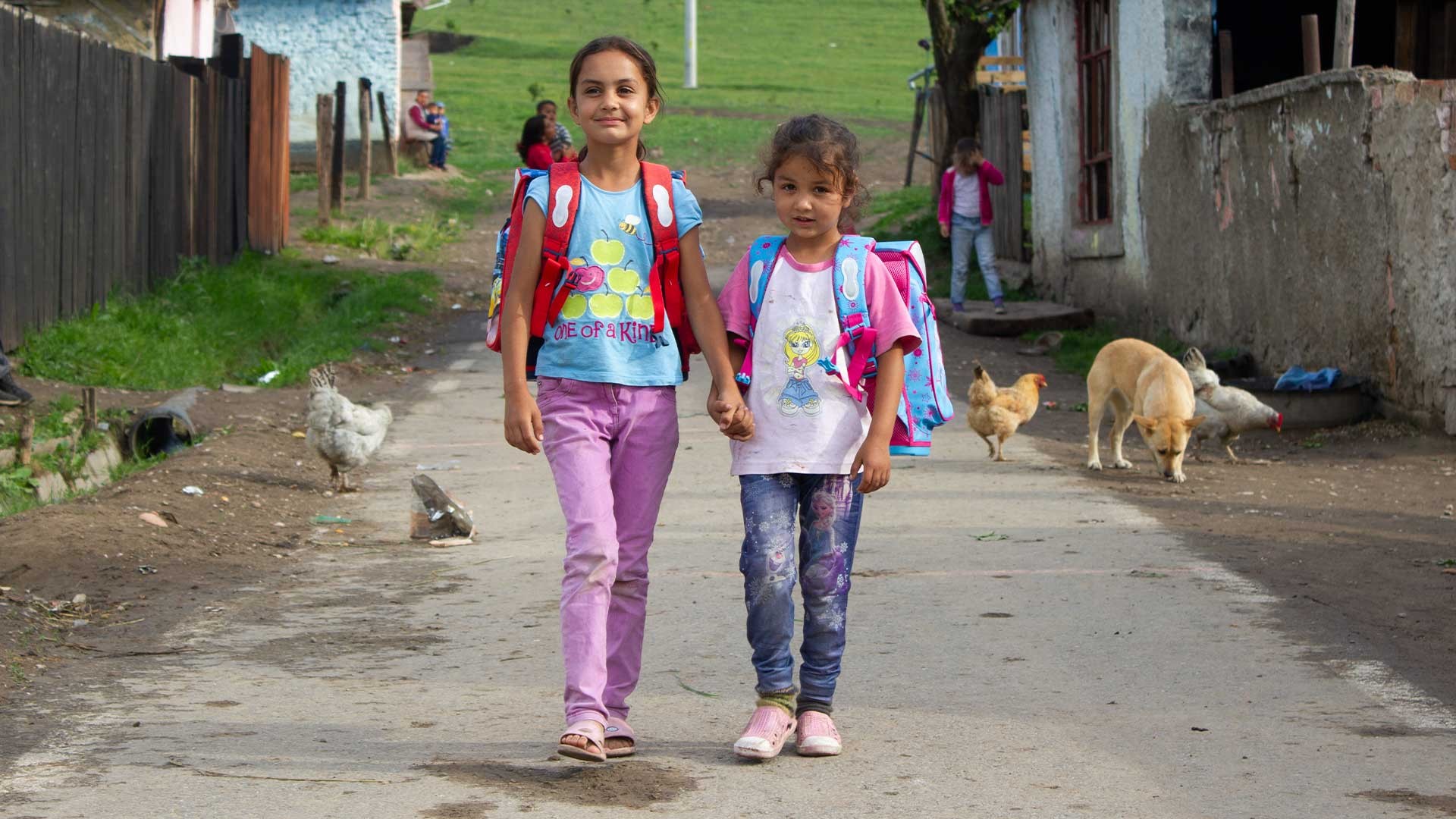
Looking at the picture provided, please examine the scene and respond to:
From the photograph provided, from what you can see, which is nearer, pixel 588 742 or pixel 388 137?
pixel 588 742

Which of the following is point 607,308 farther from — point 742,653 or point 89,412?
point 89,412

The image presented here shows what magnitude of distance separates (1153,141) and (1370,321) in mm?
4321

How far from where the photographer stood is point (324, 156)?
2034 centimetres

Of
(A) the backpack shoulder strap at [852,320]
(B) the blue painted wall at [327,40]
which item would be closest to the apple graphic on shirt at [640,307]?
(A) the backpack shoulder strap at [852,320]

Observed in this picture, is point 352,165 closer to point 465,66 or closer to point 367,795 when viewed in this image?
point 465,66

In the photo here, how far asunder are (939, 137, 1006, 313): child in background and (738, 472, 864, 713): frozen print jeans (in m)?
11.9

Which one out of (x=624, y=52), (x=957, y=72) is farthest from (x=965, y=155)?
(x=624, y=52)

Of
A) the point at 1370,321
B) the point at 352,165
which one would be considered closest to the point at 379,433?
the point at 1370,321

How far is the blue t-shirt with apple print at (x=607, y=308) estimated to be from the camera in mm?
3996

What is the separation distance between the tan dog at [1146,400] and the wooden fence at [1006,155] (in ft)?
30.5

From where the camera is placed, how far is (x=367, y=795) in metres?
3.64

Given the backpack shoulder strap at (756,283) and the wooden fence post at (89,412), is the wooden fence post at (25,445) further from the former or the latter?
the backpack shoulder strap at (756,283)

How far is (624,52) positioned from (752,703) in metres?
1.81

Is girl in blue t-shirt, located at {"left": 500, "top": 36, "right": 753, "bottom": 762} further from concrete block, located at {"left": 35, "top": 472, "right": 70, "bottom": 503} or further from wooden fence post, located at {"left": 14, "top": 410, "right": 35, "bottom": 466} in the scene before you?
wooden fence post, located at {"left": 14, "top": 410, "right": 35, "bottom": 466}
